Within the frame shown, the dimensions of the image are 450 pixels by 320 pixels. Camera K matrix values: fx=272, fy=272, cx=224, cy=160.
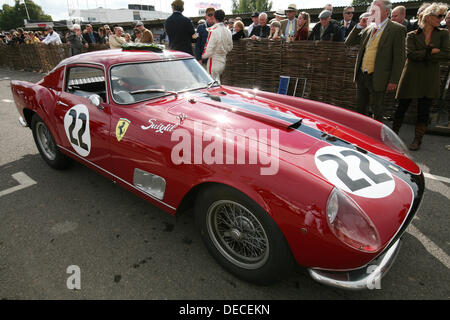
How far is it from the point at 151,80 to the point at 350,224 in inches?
83.7

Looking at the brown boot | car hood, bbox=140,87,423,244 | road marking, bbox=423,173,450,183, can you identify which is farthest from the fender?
Result: the brown boot

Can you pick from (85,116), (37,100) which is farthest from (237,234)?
(37,100)

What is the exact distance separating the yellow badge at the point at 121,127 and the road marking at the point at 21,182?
1656 mm

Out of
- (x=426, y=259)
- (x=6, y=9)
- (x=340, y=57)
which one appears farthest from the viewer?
(x=6, y=9)

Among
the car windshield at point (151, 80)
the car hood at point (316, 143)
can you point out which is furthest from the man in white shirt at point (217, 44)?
the car hood at point (316, 143)

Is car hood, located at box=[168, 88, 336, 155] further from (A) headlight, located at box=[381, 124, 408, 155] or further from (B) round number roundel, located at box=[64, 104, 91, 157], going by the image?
(B) round number roundel, located at box=[64, 104, 91, 157]

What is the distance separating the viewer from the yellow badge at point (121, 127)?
223cm

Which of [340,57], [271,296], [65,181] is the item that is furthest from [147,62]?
[340,57]

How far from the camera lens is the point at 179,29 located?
5891 mm

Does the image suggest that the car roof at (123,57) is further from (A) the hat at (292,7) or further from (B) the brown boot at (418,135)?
(A) the hat at (292,7)

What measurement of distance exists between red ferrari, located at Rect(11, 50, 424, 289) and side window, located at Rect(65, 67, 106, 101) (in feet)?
0.05

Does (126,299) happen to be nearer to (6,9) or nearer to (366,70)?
(366,70)

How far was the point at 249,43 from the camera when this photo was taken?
6.78 meters

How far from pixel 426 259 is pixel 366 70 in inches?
111
